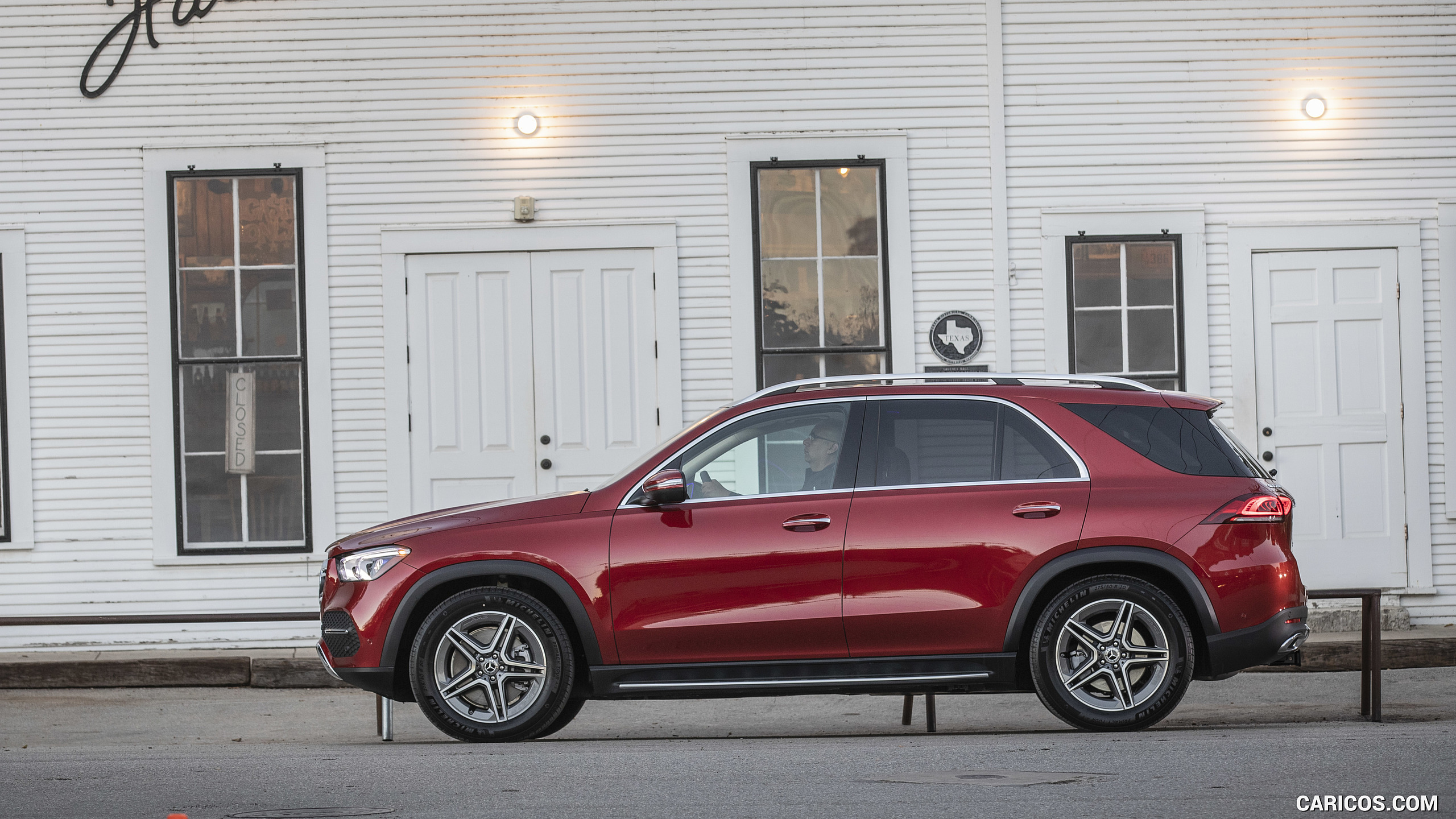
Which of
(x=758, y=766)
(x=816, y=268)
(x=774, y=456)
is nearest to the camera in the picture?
(x=758, y=766)

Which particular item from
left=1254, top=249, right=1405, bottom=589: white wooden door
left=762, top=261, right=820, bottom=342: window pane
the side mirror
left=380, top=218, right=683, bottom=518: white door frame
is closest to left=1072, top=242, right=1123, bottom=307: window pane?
left=1254, top=249, right=1405, bottom=589: white wooden door

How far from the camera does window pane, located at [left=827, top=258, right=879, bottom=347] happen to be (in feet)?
37.5

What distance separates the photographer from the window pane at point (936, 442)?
6.90 m

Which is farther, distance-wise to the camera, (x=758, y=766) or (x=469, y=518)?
(x=469, y=518)

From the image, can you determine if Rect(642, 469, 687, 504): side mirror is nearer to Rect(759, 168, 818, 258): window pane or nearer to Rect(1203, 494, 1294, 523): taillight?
Rect(1203, 494, 1294, 523): taillight

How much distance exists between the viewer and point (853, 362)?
1142cm

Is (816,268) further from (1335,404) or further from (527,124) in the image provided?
(1335,404)

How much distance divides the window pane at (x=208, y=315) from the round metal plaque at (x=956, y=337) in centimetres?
548

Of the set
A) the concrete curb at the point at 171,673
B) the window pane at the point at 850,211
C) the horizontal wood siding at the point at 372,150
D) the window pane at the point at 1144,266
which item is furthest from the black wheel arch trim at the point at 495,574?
the window pane at the point at 1144,266

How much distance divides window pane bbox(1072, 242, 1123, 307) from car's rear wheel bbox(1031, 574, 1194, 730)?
5.08 m

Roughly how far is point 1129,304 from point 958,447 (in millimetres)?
5060

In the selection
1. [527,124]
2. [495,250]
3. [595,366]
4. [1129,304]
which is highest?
[527,124]

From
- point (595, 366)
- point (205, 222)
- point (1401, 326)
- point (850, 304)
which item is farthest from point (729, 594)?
point (1401, 326)

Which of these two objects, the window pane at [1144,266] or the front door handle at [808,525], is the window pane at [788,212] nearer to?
the window pane at [1144,266]
